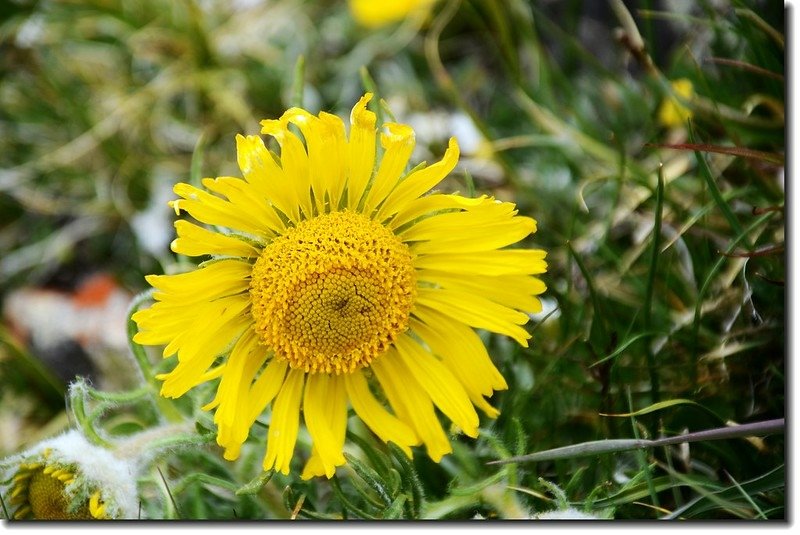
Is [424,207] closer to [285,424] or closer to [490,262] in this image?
[490,262]

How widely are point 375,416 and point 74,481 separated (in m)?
0.27

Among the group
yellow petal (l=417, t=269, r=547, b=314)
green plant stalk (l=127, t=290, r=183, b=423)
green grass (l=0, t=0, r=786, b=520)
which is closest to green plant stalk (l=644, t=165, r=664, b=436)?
green grass (l=0, t=0, r=786, b=520)

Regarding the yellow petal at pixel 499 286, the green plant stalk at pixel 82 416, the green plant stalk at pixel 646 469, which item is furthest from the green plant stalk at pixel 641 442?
the green plant stalk at pixel 82 416

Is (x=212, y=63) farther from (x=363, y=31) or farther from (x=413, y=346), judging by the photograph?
(x=413, y=346)

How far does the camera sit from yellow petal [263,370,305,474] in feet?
2.46

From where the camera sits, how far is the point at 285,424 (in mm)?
769

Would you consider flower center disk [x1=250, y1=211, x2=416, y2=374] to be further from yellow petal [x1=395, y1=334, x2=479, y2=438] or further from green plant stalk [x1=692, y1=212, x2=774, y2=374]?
green plant stalk [x1=692, y1=212, x2=774, y2=374]

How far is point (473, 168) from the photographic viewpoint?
1258 mm

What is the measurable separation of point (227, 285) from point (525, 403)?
0.36 m

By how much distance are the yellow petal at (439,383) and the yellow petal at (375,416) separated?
4 centimetres

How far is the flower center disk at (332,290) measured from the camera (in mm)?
741

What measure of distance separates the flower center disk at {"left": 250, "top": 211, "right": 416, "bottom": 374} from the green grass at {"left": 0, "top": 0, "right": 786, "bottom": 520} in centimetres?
12

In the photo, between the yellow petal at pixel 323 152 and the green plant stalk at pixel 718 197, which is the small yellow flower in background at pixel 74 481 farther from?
the green plant stalk at pixel 718 197

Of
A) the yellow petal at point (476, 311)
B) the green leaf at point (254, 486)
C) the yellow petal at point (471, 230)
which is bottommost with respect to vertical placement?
the green leaf at point (254, 486)
